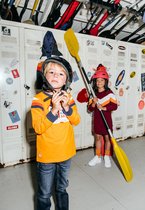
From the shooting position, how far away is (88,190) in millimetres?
1806

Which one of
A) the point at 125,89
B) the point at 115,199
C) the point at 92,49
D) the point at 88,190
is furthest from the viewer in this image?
the point at 125,89

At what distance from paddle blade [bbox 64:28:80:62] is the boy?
4.24 feet

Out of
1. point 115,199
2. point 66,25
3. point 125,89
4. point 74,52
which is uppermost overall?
point 66,25

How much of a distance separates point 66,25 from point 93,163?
186 cm

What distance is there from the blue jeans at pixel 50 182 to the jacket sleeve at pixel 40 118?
28 cm

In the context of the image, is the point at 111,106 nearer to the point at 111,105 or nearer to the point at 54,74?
the point at 111,105

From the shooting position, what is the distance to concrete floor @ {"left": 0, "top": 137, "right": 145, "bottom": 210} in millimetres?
1598

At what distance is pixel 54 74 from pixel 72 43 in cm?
139

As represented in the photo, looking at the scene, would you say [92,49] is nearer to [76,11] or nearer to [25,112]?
[76,11]

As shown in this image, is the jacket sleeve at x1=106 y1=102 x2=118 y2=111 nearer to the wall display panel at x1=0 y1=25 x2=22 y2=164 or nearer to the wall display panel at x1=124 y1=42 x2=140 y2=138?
the wall display panel at x1=124 y1=42 x2=140 y2=138

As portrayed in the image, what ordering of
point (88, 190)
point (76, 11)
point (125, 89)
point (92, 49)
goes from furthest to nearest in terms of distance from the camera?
1. point (125, 89)
2. point (92, 49)
3. point (76, 11)
4. point (88, 190)

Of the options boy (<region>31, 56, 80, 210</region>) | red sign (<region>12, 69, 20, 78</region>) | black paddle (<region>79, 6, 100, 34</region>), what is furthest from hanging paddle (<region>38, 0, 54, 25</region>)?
boy (<region>31, 56, 80, 210</region>)

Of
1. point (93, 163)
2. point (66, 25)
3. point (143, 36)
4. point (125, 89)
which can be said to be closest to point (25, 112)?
point (93, 163)

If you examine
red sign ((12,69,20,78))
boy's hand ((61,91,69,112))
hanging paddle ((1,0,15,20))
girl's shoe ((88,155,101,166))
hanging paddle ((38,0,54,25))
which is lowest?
girl's shoe ((88,155,101,166))
